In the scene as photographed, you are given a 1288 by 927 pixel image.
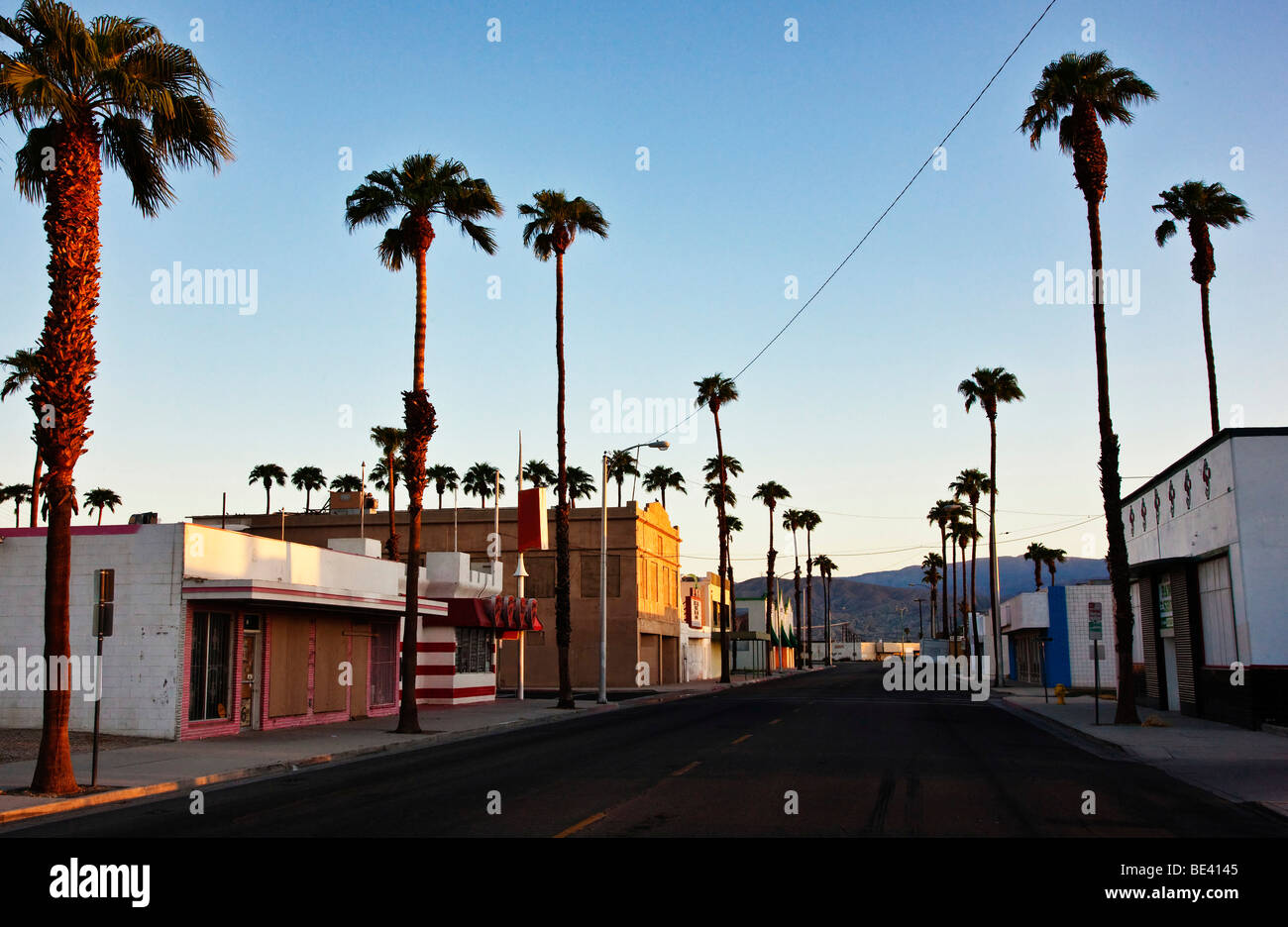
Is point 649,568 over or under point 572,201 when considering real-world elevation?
under

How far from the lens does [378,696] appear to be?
3164 centimetres

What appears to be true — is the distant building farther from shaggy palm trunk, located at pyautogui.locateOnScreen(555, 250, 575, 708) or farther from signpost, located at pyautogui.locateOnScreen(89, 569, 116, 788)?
signpost, located at pyautogui.locateOnScreen(89, 569, 116, 788)

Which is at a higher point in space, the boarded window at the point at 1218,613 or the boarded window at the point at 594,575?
the boarded window at the point at 594,575

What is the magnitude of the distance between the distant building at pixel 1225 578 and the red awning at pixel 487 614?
20.7m

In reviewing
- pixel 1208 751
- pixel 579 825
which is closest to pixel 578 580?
pixel 1208 751

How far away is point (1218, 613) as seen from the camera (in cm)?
2700

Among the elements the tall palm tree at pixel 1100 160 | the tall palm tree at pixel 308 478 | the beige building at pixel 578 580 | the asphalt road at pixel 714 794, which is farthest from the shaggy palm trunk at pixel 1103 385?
the tall palm tree at pixel 308 478

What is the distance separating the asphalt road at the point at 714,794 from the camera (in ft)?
36.1

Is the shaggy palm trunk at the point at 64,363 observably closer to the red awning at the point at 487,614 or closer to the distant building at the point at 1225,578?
the red awning at the point at 487,614

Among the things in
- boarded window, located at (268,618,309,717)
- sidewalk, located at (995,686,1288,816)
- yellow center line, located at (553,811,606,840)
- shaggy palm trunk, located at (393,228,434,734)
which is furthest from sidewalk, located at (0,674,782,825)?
sidewalk, located at (995,686,1288,816)

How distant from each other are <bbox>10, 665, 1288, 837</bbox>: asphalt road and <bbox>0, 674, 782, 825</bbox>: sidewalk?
2.21ft
